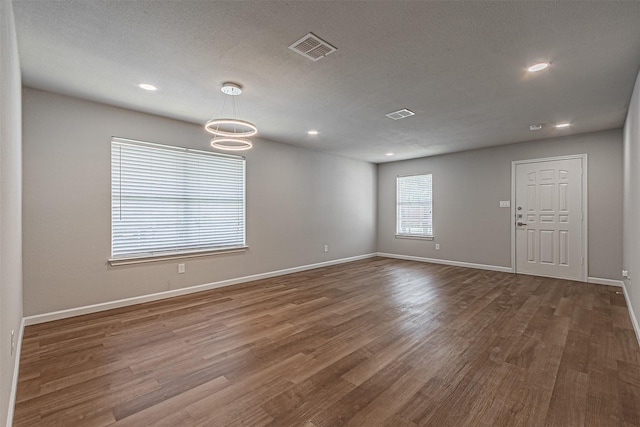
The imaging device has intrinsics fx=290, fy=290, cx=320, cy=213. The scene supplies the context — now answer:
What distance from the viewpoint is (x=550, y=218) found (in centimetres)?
539

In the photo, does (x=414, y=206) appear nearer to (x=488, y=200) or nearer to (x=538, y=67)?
(x=488, y=200)

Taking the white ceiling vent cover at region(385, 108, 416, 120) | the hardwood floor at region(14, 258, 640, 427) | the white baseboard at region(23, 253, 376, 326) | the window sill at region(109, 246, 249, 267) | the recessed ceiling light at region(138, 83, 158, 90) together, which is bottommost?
the hardwood floor at region(14, 258, 640, 427)

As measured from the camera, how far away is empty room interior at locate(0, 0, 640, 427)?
196 cm

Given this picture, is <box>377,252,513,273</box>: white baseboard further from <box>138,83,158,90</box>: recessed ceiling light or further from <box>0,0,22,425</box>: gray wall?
<box>0,0,22,425</box>: gray wall

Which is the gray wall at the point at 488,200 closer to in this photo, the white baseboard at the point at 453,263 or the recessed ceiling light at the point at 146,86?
the white baseboard at the point at 453,263

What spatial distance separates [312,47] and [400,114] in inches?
80.6

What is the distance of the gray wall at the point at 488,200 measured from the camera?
4.85m

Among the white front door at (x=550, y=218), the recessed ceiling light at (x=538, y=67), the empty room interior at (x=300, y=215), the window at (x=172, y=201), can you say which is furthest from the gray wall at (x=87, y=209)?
the white front door at (x=550, y=218)

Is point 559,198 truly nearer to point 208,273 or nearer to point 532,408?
point 532,408

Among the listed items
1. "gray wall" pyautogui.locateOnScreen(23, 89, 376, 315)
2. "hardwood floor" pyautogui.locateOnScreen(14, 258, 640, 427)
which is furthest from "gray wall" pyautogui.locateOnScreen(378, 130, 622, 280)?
"gray wall" pyautogui.locateOnScreen(23, 89, 376, 315)

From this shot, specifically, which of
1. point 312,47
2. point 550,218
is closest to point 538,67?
point 312,47

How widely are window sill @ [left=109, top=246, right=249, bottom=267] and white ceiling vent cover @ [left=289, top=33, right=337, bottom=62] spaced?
3.33 m

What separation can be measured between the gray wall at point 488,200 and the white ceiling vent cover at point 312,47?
200 inches

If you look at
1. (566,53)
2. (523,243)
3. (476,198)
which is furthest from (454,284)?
(566,53)
